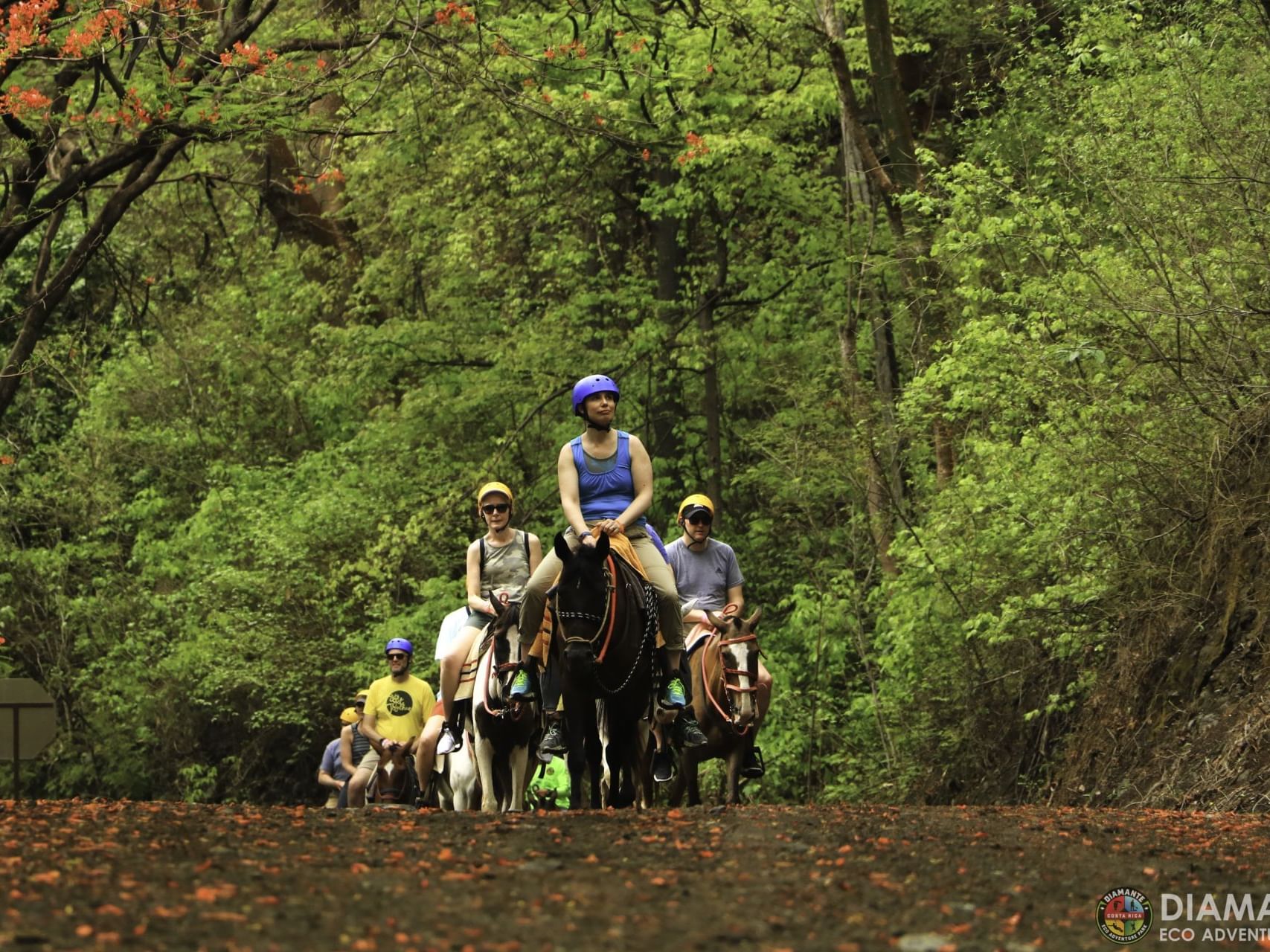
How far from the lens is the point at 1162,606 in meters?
16.8

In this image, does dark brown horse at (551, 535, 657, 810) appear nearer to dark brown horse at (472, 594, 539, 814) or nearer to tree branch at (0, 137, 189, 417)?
dark brown horse at (472, 594, 539, 814)

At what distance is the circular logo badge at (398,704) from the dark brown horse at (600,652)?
5.45 meters

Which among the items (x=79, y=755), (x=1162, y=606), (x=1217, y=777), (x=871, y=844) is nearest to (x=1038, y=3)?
(x=1162, y=606)

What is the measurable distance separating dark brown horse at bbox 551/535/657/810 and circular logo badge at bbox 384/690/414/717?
545cm

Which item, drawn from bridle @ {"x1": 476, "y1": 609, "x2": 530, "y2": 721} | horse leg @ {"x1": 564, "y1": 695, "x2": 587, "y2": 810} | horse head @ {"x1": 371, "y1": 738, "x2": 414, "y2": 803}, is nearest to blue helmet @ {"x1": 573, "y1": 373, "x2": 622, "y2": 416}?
bridle @ {"x1": 476, "y1": 609, "x2": 530, "y2": 721}

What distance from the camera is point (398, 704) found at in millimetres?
17859

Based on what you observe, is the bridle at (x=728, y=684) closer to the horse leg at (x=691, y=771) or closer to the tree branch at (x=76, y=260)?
the horse leg at (x=691, y=771)

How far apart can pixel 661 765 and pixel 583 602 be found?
191 centimetres

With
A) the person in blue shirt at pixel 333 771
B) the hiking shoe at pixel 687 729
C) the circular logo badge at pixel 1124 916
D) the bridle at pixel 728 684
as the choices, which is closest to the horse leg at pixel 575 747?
the hiking shoe at pixel 687 729

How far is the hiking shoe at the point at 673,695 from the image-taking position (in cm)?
1275

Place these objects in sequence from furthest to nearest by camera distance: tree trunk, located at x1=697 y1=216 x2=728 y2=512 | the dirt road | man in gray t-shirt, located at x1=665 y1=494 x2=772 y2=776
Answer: tree trunk, located at x1=697 y1=216 x2=728 y2=512, man in gray t-shirt, located at x1=665 y1=494 x2=772 y2=776, the dirt road

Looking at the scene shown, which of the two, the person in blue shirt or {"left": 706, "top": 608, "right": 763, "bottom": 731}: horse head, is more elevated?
{"left": 706, "top": 608, "right": 763, "bottom": 731}: horse head

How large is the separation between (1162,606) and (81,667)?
80.8 ft

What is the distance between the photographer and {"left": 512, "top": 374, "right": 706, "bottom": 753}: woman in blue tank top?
12305 mm
